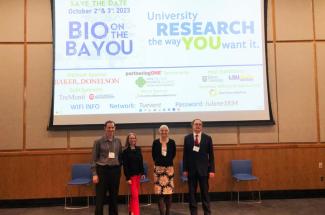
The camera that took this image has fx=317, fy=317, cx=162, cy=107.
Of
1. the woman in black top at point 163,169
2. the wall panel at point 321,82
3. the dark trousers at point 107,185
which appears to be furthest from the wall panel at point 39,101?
the wall panel at point 321,82

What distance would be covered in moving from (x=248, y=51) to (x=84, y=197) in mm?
4124

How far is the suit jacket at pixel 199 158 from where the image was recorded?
14.7ft

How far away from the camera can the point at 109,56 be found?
593 cm

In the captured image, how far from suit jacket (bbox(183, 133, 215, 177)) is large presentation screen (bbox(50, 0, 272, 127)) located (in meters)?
1.39

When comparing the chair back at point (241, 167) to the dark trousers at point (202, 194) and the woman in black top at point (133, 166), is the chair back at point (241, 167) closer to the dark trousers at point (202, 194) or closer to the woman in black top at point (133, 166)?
the dark trousers at point (202, 194)

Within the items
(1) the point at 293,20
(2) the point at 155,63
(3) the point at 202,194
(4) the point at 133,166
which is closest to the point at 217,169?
(3) the point at 202,194

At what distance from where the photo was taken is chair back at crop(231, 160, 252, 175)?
19.2 feet

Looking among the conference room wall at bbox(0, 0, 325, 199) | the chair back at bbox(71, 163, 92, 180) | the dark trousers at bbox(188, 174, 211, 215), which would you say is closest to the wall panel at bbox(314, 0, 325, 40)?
the conference room wall at bbox(0, 0, 325, 199)

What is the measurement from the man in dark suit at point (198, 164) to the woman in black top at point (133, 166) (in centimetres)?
69

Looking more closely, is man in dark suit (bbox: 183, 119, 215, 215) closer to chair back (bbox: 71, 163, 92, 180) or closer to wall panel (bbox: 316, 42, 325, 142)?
chair back (bbox: 71, 163, 92, 180)

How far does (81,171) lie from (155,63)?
241 centimetres

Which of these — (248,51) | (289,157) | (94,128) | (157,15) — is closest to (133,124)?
(94,128)

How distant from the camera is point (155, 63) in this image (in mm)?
5938

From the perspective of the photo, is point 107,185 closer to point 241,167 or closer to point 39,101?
point 39,101
